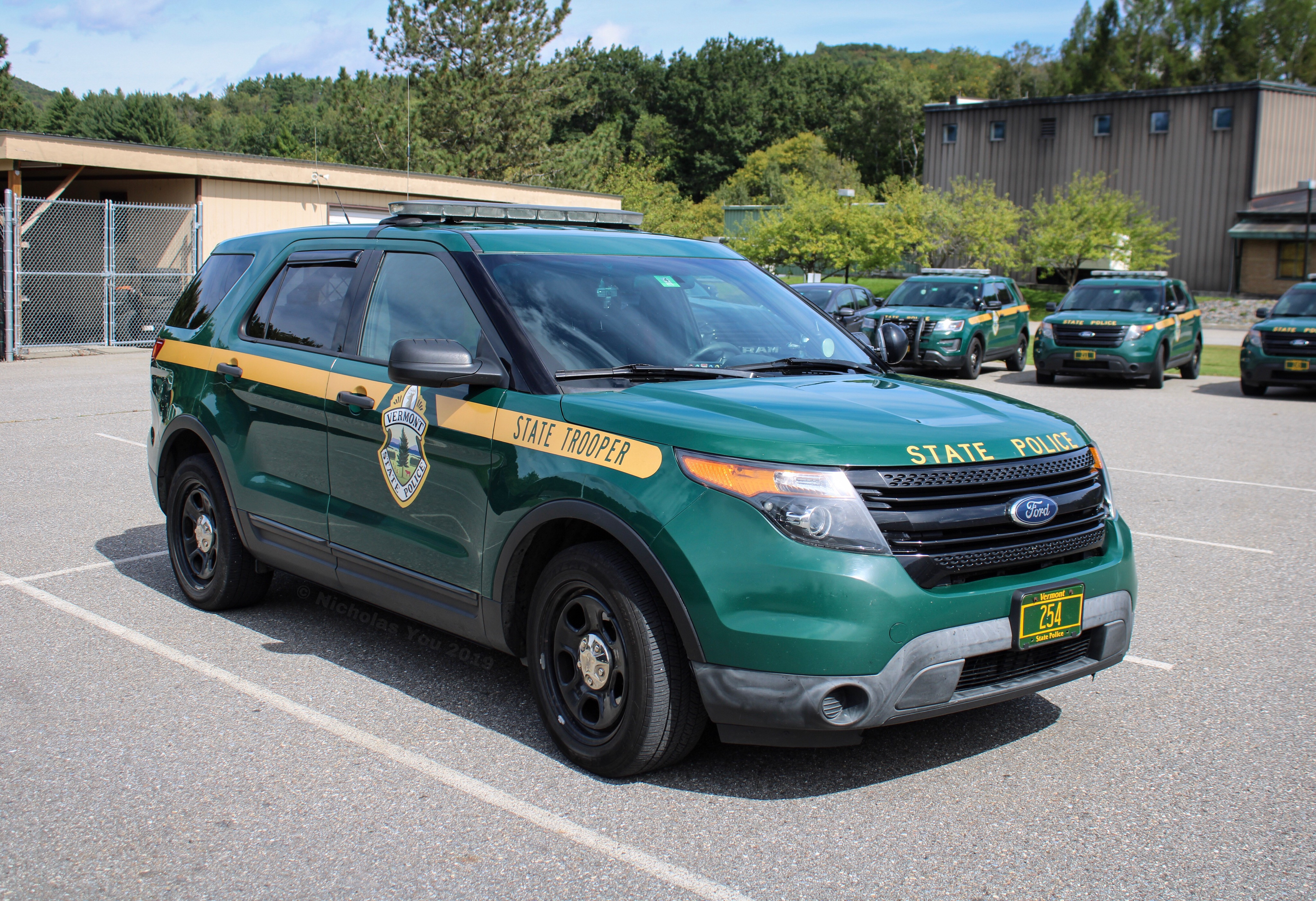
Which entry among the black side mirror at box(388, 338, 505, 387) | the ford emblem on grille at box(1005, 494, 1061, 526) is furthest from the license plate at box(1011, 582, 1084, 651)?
the black side mirror at box(388, 338, 505, 387)

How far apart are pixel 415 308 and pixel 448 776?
1832mm

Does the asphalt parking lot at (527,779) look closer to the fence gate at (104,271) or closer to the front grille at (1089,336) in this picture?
the front grille at (1089,336)

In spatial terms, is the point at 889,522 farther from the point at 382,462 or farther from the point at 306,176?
the point at 306,176

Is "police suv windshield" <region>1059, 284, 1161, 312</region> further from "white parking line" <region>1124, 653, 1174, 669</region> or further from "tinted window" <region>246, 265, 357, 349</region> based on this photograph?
"tinted window" <region>246, 265, 357, 349</region>

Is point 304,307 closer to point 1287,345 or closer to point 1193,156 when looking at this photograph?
point 1287,345

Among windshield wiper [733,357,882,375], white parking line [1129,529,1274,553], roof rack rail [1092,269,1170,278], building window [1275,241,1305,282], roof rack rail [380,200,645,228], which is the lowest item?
white parking line [1129,529,1274,553]

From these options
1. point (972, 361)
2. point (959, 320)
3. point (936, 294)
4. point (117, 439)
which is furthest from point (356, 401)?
point (936, 294)

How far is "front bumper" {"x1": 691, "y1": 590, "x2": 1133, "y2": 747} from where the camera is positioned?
3.35m

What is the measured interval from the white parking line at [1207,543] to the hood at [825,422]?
3832mm

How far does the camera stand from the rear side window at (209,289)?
579 cm

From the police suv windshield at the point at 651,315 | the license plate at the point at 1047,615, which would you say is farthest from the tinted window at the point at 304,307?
the license plate at the point at 1047,615

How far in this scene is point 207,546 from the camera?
18.5ft

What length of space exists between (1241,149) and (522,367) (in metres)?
59.3

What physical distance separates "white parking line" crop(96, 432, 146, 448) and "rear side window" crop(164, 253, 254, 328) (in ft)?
16.4
